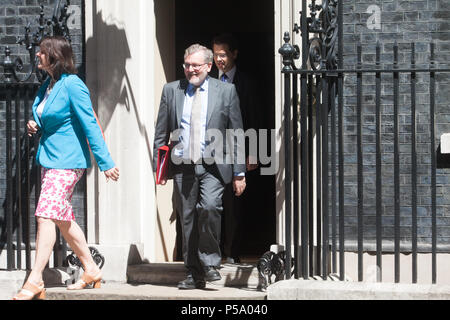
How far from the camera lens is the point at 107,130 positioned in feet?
31.7

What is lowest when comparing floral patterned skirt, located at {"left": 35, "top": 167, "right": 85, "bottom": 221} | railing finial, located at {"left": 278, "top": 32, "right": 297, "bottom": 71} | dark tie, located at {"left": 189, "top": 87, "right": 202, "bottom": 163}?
floral patterned skirt, located at {"left": 35, "top": 167, "right": 85, "bottom": 221}

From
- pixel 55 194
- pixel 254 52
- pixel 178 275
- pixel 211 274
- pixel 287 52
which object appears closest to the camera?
pixel 55 194

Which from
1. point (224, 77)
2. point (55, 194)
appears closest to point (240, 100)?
point (224, 77)

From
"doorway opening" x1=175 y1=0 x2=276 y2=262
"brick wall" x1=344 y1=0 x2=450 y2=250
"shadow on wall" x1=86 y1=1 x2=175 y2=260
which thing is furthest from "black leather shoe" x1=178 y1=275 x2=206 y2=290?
"doorway opening" x1=175 y1=0 x2=276 y2=262

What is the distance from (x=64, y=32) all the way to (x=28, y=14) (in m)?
0.64

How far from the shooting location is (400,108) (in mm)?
9469

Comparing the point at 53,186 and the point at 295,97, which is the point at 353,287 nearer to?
the point at 295,97

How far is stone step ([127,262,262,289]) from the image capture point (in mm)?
9297

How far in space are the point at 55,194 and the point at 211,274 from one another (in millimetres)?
1419

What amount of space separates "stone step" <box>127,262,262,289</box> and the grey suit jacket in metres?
1.01

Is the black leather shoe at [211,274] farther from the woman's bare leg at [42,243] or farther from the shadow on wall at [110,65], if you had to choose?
the shadow on wall at [110,65]

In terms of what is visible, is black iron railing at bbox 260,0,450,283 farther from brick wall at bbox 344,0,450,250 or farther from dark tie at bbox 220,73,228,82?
dark tie at bbox 220,73,228,82

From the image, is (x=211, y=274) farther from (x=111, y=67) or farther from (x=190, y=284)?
(x=111, y=67)
